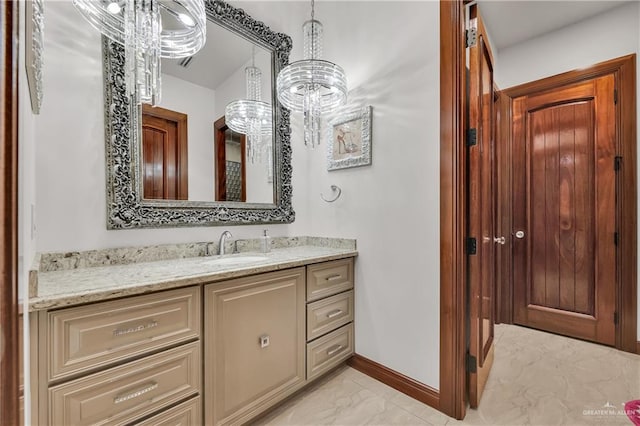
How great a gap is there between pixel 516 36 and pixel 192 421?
12.9ft

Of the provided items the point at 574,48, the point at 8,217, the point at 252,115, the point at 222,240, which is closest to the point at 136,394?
the point at 222,240

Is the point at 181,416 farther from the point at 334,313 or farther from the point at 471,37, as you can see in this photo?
the point at 471,37

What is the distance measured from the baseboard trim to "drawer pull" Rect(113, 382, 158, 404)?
138 centimetres

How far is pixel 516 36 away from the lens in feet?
9.06

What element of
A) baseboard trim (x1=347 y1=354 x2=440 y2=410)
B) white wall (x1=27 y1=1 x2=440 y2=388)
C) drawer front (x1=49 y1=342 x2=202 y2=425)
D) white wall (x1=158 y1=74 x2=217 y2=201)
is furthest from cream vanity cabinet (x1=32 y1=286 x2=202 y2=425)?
baseboard trim (x1=347 y1=354 x2=440 y2=410)

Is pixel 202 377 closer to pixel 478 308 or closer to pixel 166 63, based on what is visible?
pixel 478 308

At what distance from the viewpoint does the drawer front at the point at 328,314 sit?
1781 millimetres

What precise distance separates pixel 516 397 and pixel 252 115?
8.40 feet

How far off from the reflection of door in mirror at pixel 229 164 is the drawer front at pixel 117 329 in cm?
89

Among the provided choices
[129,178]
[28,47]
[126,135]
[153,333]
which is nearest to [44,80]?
[126,135]

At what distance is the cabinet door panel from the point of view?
131 cm

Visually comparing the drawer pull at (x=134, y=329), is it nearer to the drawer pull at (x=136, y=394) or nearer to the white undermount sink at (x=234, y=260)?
the drawer pull at (x=136, y=394)

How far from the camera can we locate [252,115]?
211 cm

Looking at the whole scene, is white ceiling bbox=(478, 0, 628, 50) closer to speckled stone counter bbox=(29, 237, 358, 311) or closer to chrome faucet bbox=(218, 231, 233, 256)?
speckled stone counter bbox=(29, 237, 358, 311)
